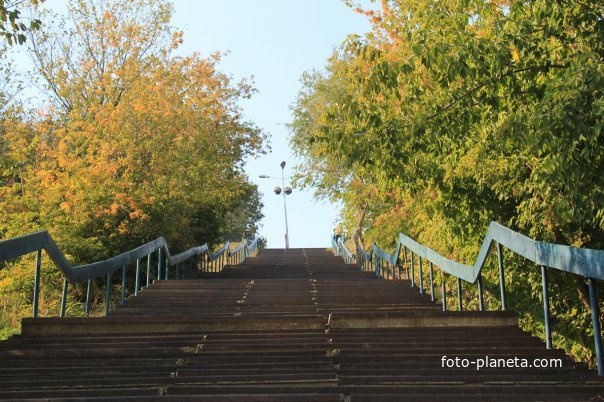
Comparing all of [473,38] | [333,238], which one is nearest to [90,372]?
[473,38]

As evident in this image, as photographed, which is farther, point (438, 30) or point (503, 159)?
point (503, 159)

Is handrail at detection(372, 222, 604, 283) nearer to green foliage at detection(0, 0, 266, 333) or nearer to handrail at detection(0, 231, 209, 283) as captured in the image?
handrail at detection(0, 231, 209, 283)

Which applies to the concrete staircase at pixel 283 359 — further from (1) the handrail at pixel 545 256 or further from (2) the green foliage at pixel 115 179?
(2) the green foliage at pixel 115 179

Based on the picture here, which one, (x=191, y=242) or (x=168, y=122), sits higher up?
(x=168, y=122)

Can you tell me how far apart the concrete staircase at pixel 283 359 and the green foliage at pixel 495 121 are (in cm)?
227

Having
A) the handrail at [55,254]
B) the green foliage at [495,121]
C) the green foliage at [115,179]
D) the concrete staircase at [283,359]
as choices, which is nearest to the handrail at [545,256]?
the concrete staircase at [283,359]

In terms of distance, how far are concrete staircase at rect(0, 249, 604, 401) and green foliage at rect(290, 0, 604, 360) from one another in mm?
2266

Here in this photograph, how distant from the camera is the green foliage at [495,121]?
7.83 metres

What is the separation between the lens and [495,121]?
1037cm

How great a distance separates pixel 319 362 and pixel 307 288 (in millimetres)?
7241

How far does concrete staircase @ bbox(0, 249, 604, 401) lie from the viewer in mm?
4574

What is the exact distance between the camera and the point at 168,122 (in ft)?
70.7

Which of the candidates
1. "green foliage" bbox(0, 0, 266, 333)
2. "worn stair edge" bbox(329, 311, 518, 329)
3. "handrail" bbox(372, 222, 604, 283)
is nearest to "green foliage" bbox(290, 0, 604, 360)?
"handrail" bbox(372, 222, 604, 283)

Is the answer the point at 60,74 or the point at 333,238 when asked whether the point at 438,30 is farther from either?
the point at 333,238
